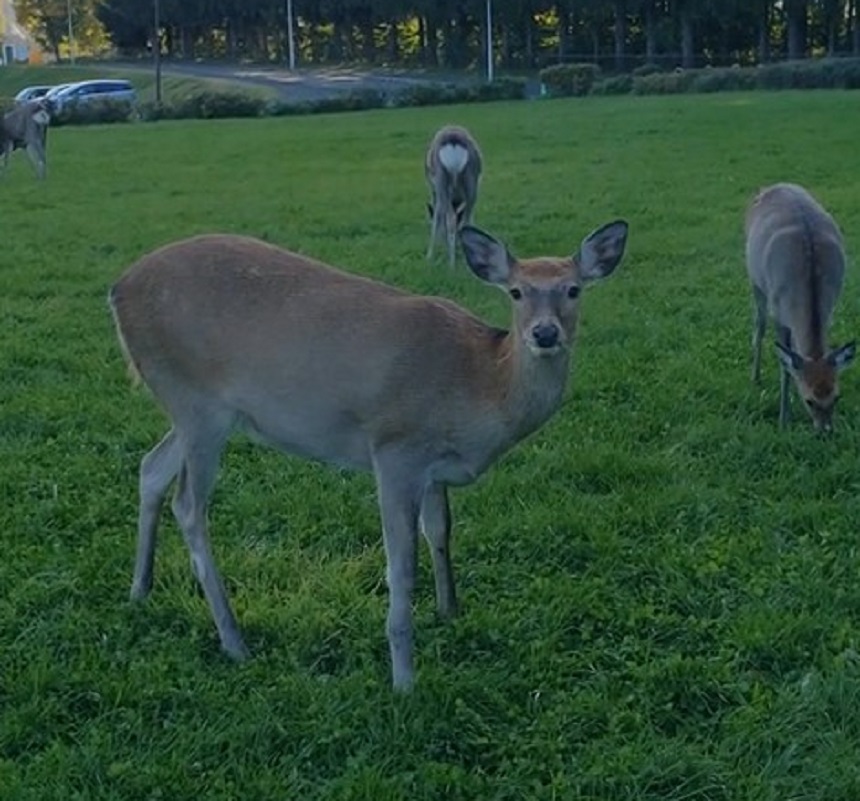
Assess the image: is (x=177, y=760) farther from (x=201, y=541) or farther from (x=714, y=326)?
(x=714, y=326)

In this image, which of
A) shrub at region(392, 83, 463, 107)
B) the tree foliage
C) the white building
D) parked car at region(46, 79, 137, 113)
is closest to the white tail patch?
shrub at region(392, 83, 463, 107)

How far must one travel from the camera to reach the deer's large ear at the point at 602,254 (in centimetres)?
435

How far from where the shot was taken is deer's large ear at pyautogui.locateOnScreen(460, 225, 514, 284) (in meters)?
4.31

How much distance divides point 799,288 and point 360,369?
3.38m

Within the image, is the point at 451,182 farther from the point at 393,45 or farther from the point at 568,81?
the point at 393,45

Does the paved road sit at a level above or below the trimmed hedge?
above

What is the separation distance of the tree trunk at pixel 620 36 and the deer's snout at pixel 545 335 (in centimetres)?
5434

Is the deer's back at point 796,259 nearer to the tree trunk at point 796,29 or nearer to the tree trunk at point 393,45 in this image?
the tree trunk at point 796,29

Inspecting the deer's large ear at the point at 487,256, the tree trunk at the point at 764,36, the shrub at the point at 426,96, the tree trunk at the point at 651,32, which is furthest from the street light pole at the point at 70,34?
the deer's large ear at the point at 487,256

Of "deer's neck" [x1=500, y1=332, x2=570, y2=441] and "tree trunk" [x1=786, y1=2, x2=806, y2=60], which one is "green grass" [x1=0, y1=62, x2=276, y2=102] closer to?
"tree trunk" [x1=786, y1=2, x2=806, y2=60]

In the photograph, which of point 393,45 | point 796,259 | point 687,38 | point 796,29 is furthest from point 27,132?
point 393,45

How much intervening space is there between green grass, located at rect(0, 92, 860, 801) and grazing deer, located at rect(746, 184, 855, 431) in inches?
8.4

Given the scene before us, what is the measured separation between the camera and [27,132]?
20.2 metres

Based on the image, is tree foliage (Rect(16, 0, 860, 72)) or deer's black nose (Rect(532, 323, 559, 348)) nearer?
deer's black nose (Rect(532, 323, 559, 348))
